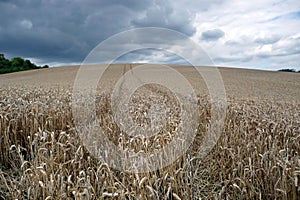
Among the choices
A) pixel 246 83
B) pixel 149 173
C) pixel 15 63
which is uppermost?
pixel 15 63

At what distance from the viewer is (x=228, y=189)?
3363 mm

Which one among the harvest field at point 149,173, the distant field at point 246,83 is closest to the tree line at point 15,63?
the distant field at point 246,83

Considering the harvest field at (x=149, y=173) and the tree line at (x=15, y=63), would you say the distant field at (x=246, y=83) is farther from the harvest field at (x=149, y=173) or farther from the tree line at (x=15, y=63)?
the tree line at (x=15, y=63)

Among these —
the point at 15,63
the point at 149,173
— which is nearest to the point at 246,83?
the point at 149,173

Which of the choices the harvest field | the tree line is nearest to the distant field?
the harvest field

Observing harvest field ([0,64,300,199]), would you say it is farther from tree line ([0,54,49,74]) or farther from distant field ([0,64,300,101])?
tree line ([0,54,49,74])

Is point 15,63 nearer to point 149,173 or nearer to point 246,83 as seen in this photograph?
point 246,83

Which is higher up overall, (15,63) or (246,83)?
(15,63)

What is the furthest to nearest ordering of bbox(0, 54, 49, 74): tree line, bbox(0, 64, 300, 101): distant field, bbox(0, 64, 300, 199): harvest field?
bbox(0, 54, 49, 74): tree line
bbox(0, 64, 300, 101): distant field
bbox(0, 64, 300, 199): harvest field

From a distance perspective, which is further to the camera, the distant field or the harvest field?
the distant field

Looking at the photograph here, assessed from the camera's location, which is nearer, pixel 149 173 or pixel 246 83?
pixel 149 173

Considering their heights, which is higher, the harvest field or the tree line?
the tree line

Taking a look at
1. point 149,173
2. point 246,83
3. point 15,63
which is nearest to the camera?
point 149,173

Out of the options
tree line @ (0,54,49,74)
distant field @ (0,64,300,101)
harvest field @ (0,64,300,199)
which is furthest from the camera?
tree line @ (0,54,49,74)
